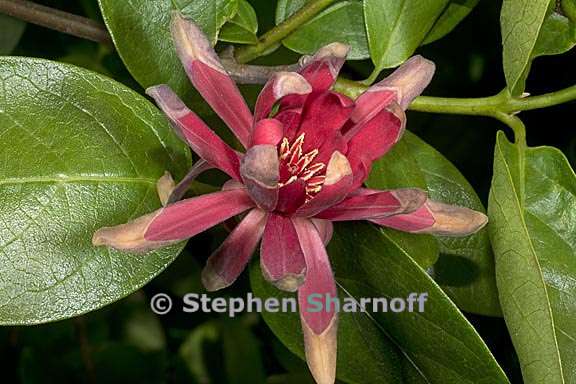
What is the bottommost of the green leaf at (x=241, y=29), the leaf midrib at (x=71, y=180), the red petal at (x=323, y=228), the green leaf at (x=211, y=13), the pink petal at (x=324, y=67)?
the red petal at (x=323, y=228)

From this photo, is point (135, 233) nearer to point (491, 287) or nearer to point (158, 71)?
point (158, 71)

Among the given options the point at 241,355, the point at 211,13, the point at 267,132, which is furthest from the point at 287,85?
the point at 241,355

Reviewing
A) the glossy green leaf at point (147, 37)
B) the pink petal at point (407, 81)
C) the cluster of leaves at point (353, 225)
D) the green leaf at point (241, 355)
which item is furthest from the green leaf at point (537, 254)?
the green leaf at point (241, 355)

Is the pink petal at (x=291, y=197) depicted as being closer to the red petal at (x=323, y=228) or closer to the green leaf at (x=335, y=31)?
the red petal at (x=323, y=228)

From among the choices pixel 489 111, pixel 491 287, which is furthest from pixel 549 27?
pixel 491 287

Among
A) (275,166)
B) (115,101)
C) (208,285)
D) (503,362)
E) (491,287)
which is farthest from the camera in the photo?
(503,362)

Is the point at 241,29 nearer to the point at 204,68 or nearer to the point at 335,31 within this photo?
the point at 335,31
